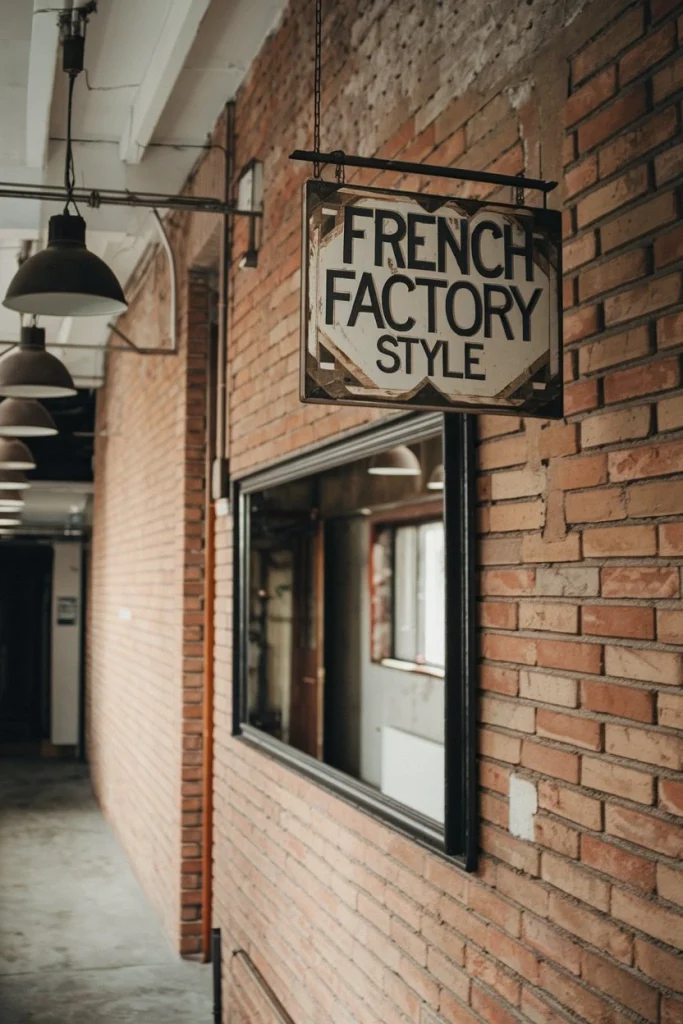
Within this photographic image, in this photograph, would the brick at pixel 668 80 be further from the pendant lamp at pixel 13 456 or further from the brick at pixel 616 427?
the pendant lamp at pixel 13 456

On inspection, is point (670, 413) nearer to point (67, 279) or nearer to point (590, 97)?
point (590, 97)

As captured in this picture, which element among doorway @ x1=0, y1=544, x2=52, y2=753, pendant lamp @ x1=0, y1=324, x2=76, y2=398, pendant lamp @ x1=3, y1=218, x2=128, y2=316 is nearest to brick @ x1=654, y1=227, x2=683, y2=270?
pendant lamp @ x1=3, y1=218, x2=128, y2=316

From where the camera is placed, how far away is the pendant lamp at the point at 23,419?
217 inches

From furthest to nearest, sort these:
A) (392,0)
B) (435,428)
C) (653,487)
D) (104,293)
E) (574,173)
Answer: (104,293), (392,0), (435,428), (574,173), (653,487)

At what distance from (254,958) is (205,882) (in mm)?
1374

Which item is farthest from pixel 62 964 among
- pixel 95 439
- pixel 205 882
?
pixel 95 439

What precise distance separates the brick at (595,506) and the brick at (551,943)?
2.79 feet

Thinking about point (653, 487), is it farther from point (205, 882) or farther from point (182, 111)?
A: point (205, 882)

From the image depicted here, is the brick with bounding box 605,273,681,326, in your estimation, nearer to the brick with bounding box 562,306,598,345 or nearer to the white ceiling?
the brick with bounding box 562,306,598,345

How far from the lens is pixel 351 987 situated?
3.36 metres

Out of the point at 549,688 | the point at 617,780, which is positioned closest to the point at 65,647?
the point at 549,688

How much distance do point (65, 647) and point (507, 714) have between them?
45.6 ft

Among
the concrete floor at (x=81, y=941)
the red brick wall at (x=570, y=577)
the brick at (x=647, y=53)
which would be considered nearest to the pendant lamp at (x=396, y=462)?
the concrete floor at (x=81, y=941)

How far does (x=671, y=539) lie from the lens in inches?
76.9
